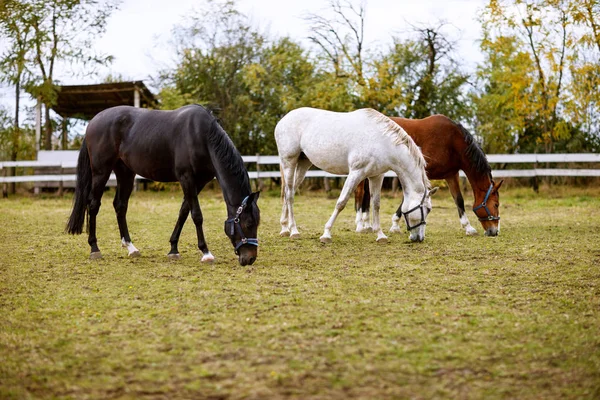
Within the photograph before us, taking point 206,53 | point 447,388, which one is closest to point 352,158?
point 447,388

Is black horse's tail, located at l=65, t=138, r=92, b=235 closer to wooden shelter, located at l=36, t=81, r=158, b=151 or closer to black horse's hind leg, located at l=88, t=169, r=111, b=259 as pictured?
black horse's hind leg, located at l=88, t=169, r=111, b=259

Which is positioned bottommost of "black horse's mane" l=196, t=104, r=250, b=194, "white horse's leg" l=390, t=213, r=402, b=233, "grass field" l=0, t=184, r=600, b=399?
"grass field" l=0, t=184, r=600, b=399

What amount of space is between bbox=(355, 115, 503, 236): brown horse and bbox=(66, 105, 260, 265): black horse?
340 centimetres

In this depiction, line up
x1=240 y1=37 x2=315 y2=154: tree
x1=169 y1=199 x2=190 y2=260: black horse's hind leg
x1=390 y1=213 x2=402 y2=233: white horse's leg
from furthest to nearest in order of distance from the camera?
x1=240 y1=37 x2=315 y2=154: tree, x1=390 y1=213 x2=402 y2=233: white horse's leg, x1=169 y1=199 x2=190 y2=260: black horse's hind leg

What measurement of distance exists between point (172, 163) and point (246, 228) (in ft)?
4.25

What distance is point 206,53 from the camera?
20.2m

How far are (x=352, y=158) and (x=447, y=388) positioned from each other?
17.3 ft

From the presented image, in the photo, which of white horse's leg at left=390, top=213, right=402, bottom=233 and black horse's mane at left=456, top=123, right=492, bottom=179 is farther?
white horse's leg at left=390, top=213, right=402, bottom=233

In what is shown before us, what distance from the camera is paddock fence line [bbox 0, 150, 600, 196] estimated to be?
1552 cm

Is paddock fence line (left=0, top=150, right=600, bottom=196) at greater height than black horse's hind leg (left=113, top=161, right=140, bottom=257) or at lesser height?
greater

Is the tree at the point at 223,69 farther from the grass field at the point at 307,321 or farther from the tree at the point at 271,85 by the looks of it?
the grass field at the point at 307,321

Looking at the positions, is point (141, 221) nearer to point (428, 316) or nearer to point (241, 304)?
point (241, 304)

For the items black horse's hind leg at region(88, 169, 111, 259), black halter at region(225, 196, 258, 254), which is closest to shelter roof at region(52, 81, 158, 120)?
black horse's hind leg at region(88, 169, 111, 259)

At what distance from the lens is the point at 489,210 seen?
28.0ft
